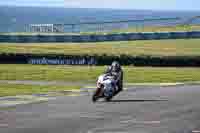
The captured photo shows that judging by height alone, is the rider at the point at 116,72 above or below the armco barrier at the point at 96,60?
above

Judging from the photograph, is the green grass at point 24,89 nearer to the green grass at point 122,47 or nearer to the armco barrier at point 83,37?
the green grass at point 122,47

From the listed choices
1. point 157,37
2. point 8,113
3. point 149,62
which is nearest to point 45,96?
point 8,113

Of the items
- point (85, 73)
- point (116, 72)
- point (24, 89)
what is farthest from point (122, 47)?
point (116, 72)

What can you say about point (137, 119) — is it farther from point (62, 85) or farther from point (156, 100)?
point (62, 85)

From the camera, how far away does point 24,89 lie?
31000 millimetres

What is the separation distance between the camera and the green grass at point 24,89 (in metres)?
28.7

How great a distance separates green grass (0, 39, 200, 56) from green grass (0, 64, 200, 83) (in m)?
9.85

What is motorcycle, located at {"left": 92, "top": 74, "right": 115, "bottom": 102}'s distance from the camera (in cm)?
2367

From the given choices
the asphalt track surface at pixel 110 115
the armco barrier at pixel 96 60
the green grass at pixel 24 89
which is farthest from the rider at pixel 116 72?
the armco barrier at pixel 96 60

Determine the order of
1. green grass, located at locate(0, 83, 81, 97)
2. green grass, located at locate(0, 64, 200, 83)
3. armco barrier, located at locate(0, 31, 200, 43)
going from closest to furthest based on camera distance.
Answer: green grass, located at locate(0, 83, 81, 97), green grass, located at locate(0, 64, 200, 83), armco barrier, located at locate(0, 31, 200, 43)

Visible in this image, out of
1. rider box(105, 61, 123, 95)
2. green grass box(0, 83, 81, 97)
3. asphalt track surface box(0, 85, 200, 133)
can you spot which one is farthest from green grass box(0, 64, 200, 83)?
rider box(105, 61, 123, 95)

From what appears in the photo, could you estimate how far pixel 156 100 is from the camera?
2398 centimetres

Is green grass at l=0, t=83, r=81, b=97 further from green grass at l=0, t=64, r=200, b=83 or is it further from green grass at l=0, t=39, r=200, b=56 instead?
green grass at l=0, t=39, r=200, b=56

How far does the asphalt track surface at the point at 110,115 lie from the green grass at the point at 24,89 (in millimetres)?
3037
